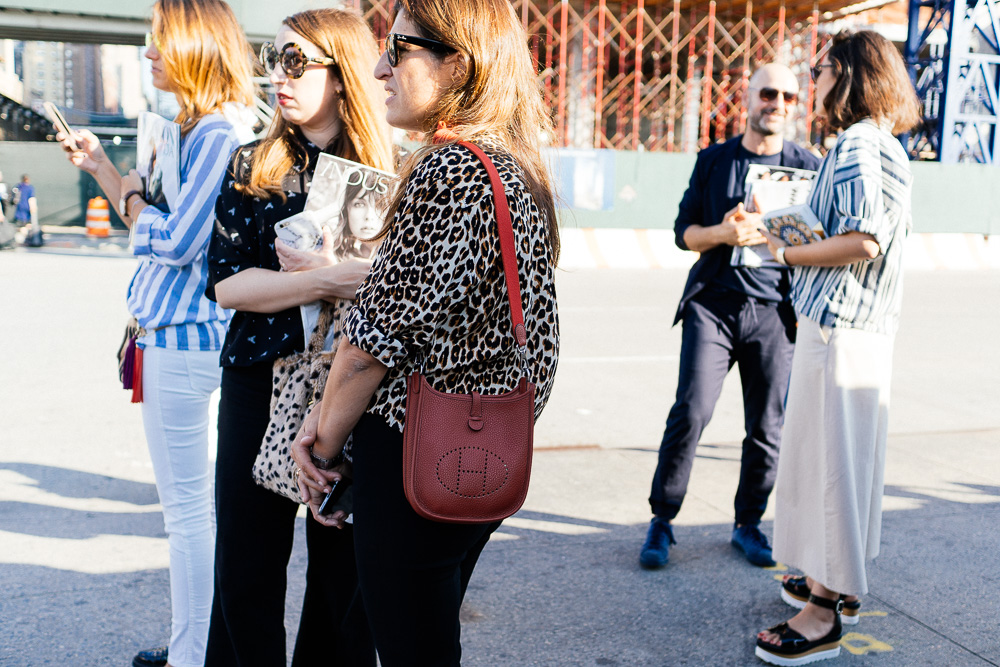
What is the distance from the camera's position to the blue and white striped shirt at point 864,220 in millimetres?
2977

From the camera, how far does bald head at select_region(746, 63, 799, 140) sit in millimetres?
3949

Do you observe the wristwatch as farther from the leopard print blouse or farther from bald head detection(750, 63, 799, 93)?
bald head detection(750, 63, 799, 93)

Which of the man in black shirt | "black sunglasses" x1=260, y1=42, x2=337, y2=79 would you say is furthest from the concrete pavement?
"black sunglasses" x1=260, y1=42, x2=337, y2=79

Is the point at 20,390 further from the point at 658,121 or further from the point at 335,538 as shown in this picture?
the point at 658,121

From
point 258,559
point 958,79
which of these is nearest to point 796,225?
point 258,559

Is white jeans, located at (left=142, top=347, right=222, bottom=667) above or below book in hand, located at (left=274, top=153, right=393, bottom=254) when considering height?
below

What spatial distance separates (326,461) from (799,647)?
1.94m

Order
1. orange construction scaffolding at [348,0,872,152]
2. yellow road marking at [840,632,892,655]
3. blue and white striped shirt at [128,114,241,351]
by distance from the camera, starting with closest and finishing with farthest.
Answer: blue and white striped shirt at [128,114,241,351]
yellow road marking at [840,632,892,655]
orange construction scaffolding at [348,0,872,152]

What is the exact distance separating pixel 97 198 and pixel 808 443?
79.1 feet

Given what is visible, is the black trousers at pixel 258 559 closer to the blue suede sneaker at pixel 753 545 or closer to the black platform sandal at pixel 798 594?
the black platform sandal at pixel 798 594

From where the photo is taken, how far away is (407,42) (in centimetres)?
176

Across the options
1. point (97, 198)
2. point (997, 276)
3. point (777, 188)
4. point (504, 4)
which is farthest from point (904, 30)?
point (504, 4)

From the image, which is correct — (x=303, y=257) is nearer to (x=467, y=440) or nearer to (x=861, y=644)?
(x=467, y=440)

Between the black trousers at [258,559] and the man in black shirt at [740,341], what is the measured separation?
1754 mm
